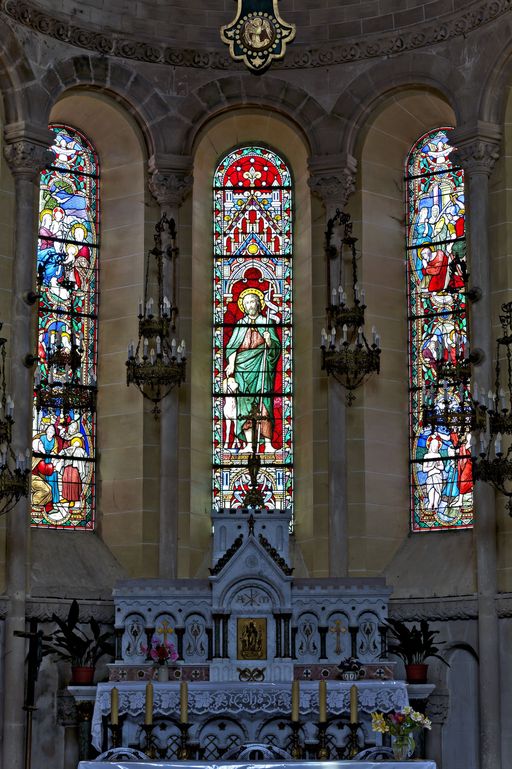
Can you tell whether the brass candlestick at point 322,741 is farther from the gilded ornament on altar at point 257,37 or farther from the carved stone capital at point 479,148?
the carved stone capital at point 479,148

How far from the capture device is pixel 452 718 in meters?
19.1

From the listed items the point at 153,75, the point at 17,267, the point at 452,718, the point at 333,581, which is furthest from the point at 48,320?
the point at 452,718

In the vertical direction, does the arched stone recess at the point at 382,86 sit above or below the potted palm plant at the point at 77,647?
above

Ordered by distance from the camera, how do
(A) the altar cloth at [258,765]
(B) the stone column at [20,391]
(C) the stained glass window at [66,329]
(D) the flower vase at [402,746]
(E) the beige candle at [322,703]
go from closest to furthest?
(A) the altar cloth at [258,765]
(D) the flower vase at [402,746]
(E) the beige candle at [322,703]
(B) the stone column at [20,391]
(C) the stained glass window at [66,329]

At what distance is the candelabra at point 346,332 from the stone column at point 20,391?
12.2 ft

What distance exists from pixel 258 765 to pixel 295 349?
810 cm

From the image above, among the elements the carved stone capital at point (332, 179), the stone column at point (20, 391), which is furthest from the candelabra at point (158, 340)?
the carved stone capital at point (332, 179)

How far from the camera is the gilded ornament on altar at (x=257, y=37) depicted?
51.1 feet

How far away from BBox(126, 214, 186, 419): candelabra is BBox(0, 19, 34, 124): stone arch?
228 centimetres

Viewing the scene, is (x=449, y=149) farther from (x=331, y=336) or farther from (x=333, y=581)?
(x=333, y=581)

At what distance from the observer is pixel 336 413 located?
66.6 feet

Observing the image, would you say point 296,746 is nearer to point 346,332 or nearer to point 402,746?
point 402,746

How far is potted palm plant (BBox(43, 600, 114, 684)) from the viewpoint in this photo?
59.0ft

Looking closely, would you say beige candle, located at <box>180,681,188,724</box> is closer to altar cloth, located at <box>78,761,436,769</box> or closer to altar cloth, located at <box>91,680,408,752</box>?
altar cloth, located at <box>91,680,408,752</box>
